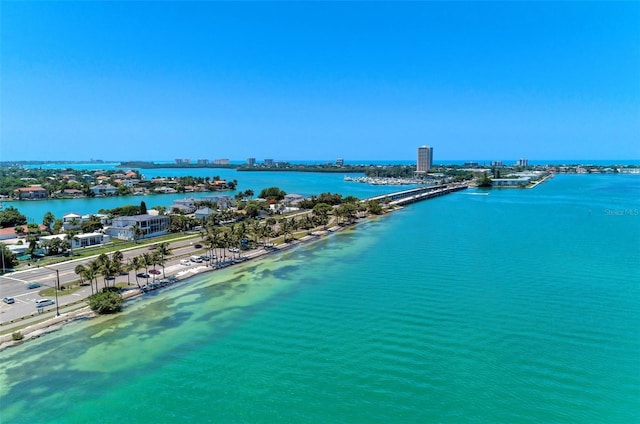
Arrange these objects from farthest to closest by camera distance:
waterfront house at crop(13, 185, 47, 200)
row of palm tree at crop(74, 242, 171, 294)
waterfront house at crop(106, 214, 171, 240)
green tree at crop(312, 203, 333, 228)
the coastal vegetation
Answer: the coastal vegetation < waterfront house at crop(13, 185, 47, 200) < green tree at crop(312, 203, 333, 228) < waterfront house at crop(106, 214, 171, 240) < row of palm tree at crop(74, 242, 171, 294)

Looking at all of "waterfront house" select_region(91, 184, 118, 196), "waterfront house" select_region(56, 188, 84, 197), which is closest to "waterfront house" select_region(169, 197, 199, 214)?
"waterfront house" select_region(91, 184, 118, 196)

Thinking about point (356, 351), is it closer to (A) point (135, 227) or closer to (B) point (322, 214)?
(A) point (135, 227)

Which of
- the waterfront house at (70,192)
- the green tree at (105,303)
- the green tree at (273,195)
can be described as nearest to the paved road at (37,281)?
the green tree at (105,303)

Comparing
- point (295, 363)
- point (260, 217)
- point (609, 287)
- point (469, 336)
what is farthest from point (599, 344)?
point (260, 217)

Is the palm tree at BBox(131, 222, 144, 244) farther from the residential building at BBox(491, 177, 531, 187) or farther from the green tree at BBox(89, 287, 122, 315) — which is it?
the residential building at BBox(491, 177, 531, 187)

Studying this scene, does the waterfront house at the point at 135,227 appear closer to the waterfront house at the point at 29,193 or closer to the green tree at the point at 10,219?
the green tree at the point at 10,219

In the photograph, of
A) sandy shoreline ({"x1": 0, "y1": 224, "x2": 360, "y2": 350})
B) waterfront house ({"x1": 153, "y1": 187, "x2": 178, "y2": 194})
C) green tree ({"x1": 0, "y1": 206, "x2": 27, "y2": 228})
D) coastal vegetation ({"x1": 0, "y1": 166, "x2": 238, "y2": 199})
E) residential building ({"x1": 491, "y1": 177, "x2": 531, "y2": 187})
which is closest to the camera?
sandy shoreline ({"x1": 0, "y1": 224, "x2": 360, "y2": 350})

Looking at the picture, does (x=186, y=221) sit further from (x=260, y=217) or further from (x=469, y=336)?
(x=469, y=336)
